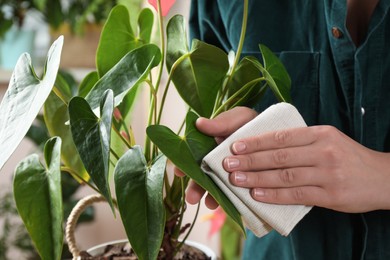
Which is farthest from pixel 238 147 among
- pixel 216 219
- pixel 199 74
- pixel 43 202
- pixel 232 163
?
pixel 216 219

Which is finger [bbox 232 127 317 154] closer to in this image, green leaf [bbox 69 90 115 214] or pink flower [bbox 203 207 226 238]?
green leaf [bbox 69 90 115 214]

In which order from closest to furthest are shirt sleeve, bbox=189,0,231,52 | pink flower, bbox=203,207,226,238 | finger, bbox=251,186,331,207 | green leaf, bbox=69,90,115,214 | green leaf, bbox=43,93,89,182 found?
green leaf, bbox=69,90,115,214 → finger, bbox=251,186,331,207 → green leaf, bbox=43,93,89,182 → shirt sleeve, bbox=189,0,231,52 → pink flower, bbox=203,207,226,238

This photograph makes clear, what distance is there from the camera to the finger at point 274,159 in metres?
0.64

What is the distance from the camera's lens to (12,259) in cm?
200

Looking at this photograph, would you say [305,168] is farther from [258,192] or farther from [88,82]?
[88,82]

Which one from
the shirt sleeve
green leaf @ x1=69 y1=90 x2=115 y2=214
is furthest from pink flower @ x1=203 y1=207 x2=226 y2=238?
green leaf @ x1=69 y1=90 x2=115 y2=214

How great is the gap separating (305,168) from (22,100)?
0.33 m

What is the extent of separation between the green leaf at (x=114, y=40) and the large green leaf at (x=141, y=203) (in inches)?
7.9

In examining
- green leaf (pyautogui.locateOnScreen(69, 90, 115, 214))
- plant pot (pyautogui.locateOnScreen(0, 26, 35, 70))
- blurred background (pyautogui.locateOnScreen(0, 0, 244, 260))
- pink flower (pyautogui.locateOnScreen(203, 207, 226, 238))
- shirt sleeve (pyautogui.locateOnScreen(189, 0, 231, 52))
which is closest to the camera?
green leaf (pyautogui.locateOnScreen(69, 90, 115, 214))

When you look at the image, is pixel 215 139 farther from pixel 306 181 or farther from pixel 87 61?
pixel 87 61

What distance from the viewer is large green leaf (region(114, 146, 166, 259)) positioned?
1.89 feet

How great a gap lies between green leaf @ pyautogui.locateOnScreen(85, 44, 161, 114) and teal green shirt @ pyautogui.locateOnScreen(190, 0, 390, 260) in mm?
335

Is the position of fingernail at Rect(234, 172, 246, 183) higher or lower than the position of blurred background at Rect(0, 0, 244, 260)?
higher

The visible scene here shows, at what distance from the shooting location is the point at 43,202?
→ 2.05 feet
